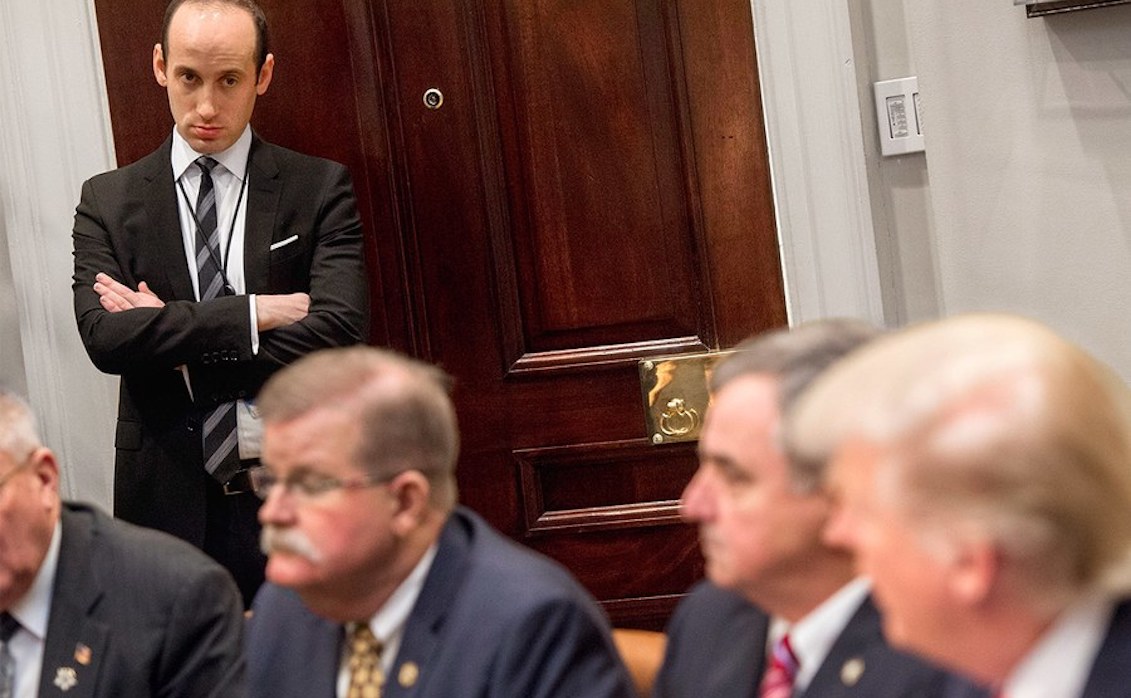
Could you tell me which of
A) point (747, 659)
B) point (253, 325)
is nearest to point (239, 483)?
point (253, 325)

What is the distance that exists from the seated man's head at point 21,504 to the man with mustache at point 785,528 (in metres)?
1.02

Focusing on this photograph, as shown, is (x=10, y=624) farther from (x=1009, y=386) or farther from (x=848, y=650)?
(x=1009, y=386)

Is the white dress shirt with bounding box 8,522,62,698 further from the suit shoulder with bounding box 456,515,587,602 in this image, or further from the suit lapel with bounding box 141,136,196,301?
the suit lapel with bounding box 141,136,196,301

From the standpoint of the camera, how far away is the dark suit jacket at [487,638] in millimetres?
2148

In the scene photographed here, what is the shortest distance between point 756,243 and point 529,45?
2.46 ft

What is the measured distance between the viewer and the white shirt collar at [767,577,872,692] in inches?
76.9

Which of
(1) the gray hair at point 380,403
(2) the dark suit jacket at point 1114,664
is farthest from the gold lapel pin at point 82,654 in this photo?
(2) the dark suit jacket at point 1114,664

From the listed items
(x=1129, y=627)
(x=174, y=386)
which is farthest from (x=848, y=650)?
(x=174, y=386)

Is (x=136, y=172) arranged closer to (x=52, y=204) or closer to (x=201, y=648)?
(x=52, y=204)

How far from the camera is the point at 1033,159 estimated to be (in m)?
3.78

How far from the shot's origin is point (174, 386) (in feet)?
12.7

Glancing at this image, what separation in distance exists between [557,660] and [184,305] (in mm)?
1840

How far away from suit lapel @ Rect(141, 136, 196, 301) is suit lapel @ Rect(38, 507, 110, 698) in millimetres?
1377

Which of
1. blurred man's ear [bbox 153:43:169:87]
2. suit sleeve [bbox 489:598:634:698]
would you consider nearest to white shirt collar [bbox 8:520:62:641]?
suit sleeve [bbox 489:598:634:698]
